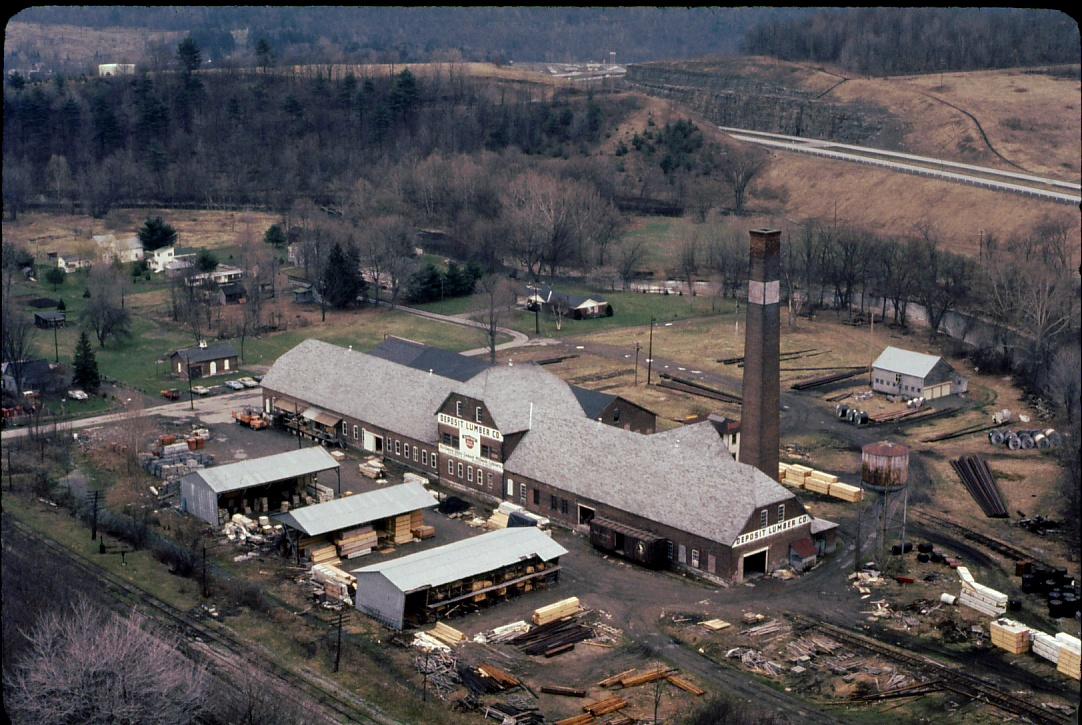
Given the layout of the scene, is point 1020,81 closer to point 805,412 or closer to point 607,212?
point 607,212

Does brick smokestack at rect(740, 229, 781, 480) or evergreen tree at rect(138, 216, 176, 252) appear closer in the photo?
brick smokestack at rect(740, 229, 781, 480)

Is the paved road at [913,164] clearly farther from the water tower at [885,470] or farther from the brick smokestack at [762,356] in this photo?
the water tower at [885,470]

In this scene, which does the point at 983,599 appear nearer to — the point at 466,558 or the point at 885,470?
the point at 885,470

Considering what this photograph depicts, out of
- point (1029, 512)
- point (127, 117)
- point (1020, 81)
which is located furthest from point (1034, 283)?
point (127, 117)

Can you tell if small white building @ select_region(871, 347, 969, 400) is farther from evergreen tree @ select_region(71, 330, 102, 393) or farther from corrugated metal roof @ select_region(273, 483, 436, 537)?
evergreen tree @ select_region(71, 330, 102, 393)

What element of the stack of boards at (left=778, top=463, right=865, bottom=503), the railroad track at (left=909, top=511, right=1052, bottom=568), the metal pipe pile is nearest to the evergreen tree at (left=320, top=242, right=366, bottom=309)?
the stack of boards at (left=778, top=463, right=865, bottom=503)
